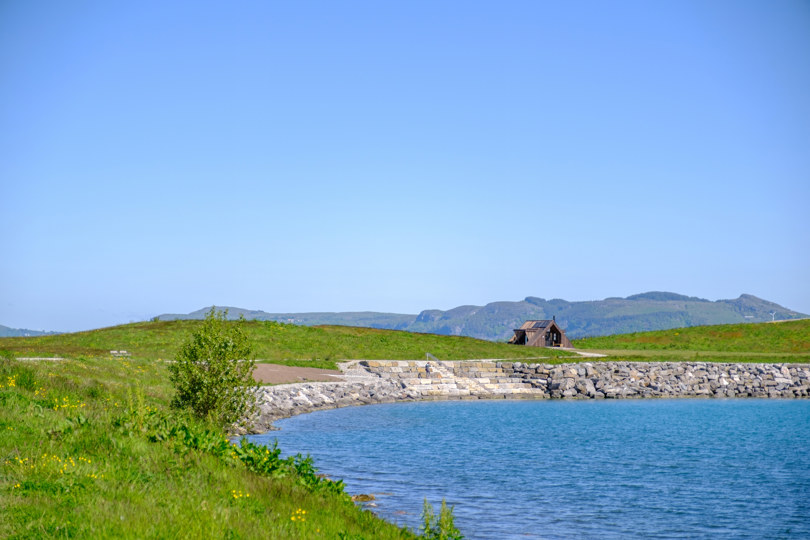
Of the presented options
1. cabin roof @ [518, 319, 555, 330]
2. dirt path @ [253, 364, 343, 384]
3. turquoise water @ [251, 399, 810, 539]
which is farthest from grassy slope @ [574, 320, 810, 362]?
dirt path @ [253, 364, 343, 384]

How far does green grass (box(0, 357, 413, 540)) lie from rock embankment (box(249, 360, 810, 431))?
3832cm

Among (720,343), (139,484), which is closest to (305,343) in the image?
(720,343)

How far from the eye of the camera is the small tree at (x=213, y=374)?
2450 centimetres

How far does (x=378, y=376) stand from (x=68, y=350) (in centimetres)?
2566

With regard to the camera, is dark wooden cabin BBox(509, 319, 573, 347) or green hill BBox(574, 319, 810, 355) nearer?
green hill BBox(574, 319, 810, 355)

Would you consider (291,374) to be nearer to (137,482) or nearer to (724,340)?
(137,482)

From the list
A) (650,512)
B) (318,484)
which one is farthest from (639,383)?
(318,484)

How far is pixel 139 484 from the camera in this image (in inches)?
498

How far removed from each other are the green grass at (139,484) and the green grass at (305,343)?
44.7 metres

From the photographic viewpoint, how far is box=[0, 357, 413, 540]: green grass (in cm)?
1075

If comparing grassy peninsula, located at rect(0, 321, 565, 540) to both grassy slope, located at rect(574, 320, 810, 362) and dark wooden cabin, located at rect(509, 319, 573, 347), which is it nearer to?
grassy slope, located at rect(574, 320, 810, 362)

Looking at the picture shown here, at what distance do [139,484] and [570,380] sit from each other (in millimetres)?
53313

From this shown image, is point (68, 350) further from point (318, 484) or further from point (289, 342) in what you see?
point (318, 484)

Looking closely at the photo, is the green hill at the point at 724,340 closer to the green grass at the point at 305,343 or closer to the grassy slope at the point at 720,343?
the grassy slope at the point at 720,343
